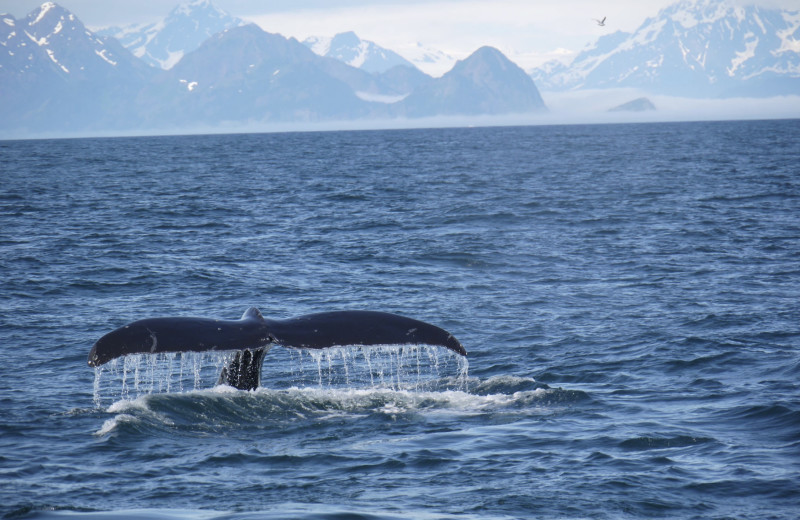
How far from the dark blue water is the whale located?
9.8 inches

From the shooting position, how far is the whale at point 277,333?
7328 millimetres

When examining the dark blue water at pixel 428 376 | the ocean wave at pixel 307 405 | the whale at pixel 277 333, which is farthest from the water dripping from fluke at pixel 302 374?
the whale at pixel 277 333

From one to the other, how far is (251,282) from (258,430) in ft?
32.1

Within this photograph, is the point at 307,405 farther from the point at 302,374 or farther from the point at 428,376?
the point at 428,376

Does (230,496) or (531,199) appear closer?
(230,496)

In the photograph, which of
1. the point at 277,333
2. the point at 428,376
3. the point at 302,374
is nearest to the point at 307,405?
the point at 302,374

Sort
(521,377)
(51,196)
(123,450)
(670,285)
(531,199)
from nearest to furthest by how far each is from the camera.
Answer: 1. (123,450)
2. (521,377)
3. (670,285)
4. (531,199)
5. (51,196)

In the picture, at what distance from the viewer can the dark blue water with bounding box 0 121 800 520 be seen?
7.56 m

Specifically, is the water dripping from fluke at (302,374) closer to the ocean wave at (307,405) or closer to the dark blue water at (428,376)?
the dark blue water at (428,376)

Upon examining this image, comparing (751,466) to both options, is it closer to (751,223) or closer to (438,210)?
(751,223)

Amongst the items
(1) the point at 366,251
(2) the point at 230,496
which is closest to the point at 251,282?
(1) the point at 366,251

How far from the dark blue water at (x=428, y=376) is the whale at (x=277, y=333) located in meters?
0.25

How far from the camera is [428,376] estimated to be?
11.9 meters

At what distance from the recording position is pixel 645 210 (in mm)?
31562
